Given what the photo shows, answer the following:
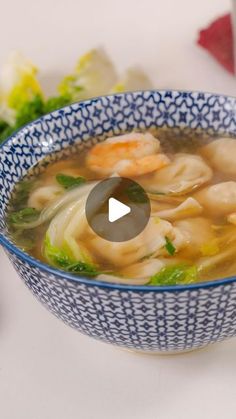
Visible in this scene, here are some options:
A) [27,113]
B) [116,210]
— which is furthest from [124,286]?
[27,113]

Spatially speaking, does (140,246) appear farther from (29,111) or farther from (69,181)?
(29,111)

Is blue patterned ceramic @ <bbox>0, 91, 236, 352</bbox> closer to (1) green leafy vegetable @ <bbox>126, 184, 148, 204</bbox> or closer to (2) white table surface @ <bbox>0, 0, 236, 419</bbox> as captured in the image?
(2) white table surface @ <bbox>0, 0, 236, 419</bbox>

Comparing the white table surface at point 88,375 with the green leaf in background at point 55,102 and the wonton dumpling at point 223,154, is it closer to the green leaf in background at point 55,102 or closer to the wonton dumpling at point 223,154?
the wonton dumpling at point 223,154

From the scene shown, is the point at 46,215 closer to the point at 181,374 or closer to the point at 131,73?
the point at 181,374
